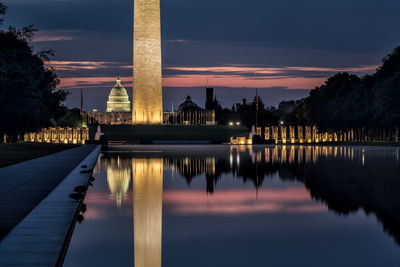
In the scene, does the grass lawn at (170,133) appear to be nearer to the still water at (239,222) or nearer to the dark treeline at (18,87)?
the dark treeline at (18,87)

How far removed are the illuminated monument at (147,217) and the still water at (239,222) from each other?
2 centimetres

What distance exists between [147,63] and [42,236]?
217 ft

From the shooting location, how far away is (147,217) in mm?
12578

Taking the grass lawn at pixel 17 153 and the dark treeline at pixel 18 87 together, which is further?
the dark treeline at pixel 18 87

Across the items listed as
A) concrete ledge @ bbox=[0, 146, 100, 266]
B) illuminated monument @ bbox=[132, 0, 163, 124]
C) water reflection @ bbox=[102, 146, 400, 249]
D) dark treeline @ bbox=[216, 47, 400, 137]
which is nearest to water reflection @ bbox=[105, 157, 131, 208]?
water reflection @ bbox=[102, 146, 400, 249]

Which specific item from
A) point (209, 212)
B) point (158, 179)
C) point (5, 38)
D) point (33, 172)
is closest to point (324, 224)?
point (209, 212)

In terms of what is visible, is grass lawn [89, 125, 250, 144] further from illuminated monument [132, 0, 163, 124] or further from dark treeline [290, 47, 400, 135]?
dark treeline [290, 47, 400, 135]

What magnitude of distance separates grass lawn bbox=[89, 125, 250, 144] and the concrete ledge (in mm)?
60418

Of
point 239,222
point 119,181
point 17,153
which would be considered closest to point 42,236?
point 239,222

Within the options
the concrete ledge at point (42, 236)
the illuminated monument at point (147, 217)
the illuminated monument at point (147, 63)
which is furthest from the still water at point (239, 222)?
the illuminated monument at point (147, 63)

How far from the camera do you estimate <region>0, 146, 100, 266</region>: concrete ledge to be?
7605 mm

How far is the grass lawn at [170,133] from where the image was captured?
74.1 m

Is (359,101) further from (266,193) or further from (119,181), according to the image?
(266,193)

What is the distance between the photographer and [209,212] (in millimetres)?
13391
